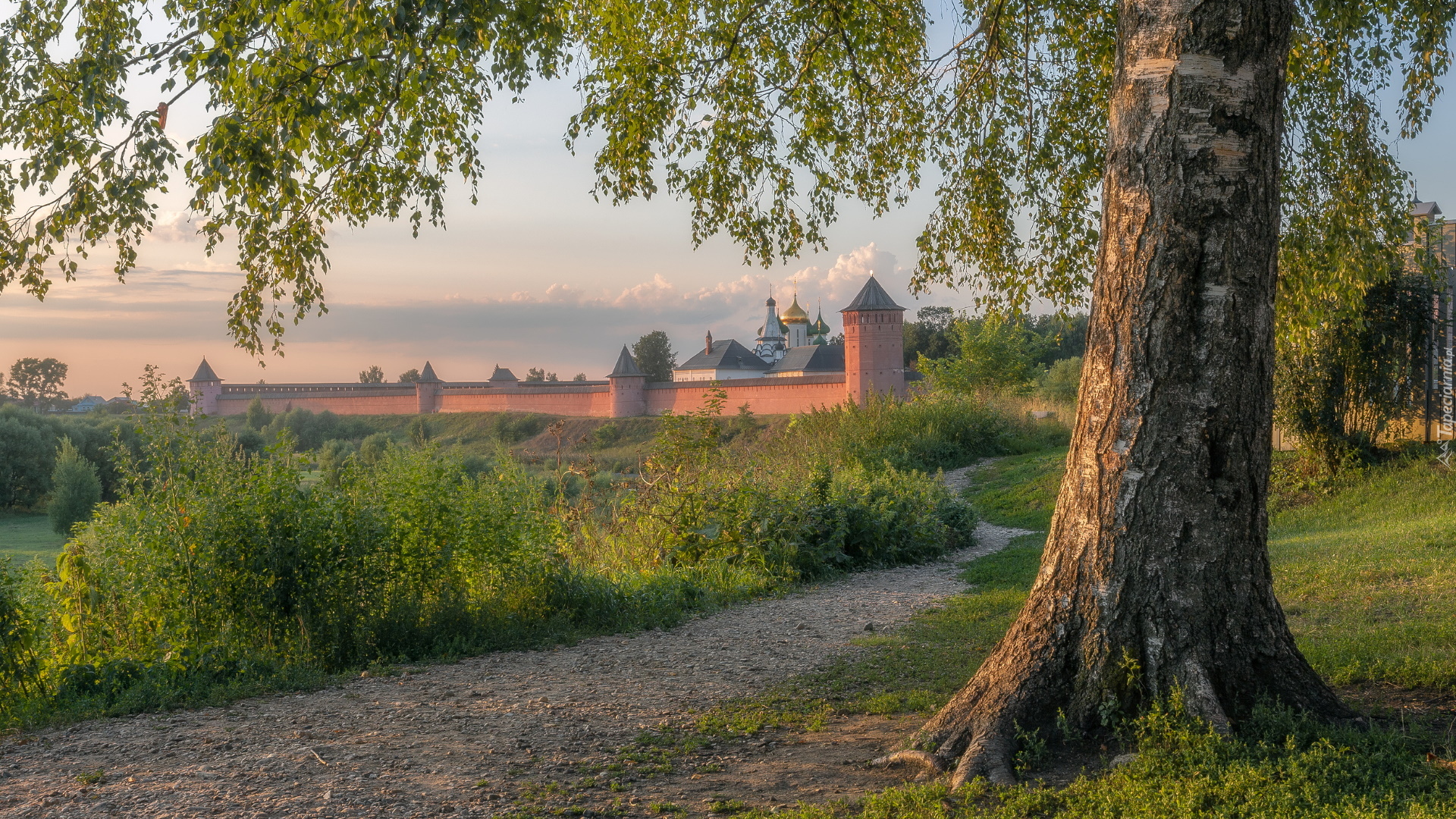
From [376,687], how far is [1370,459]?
1046 centimetres

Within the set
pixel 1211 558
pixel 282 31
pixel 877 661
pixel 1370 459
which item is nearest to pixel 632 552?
pixel 877 661

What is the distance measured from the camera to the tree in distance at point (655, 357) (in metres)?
74.8

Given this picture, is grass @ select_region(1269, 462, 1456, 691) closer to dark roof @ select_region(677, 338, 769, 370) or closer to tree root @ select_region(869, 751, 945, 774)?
tree root @ select_region(869, 751, 945, 774)

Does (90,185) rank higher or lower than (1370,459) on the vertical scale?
higher

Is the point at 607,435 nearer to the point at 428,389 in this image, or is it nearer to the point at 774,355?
the point at 428,389

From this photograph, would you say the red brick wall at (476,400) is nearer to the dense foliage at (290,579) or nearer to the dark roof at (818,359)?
the dark roof at (818,359)

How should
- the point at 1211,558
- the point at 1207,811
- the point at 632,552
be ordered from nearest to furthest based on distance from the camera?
the point at 1207,811, the point at 1211,558, the point at 632,552

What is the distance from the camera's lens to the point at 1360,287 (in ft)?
21.2

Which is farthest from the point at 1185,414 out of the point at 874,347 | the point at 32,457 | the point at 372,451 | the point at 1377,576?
the point at 874,347

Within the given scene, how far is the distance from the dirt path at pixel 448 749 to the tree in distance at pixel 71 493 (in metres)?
15.2

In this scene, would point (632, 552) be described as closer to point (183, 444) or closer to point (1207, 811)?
point (183, 444)

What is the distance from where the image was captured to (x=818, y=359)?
6328 centimetres

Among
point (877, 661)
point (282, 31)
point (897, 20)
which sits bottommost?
point (877, 661)

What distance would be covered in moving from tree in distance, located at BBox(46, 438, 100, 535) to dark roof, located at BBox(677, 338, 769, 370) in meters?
52.2
